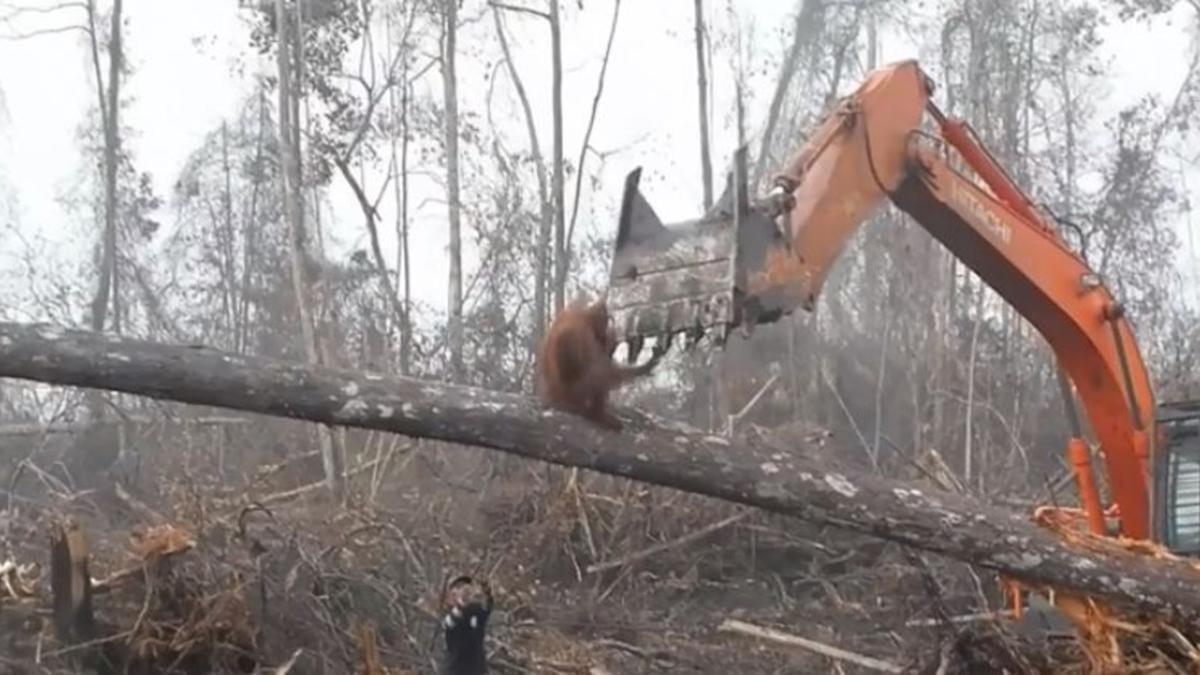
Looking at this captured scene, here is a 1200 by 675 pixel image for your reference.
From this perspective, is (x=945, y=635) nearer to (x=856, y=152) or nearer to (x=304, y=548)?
(x=856, y=152)

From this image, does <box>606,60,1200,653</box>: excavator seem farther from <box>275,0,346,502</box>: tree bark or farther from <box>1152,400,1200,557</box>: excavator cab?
<box>275,0,346,502</box>: tree bark

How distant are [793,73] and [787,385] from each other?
6213 millimetres

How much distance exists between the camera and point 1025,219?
25.1 feet

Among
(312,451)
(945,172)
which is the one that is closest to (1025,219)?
(945,172)

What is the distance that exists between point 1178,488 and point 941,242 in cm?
171

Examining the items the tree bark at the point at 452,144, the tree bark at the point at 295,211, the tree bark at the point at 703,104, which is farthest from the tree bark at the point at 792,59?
the tree bark at the point at 295,211

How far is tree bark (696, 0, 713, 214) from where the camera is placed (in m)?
25.8

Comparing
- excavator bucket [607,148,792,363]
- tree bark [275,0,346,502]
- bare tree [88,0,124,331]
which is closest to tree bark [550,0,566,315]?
tree bark [275,0,346,502]

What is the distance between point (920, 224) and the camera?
24.6ft

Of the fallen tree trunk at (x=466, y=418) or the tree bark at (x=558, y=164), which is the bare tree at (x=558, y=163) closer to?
the tree bark at (x=558, y=164)

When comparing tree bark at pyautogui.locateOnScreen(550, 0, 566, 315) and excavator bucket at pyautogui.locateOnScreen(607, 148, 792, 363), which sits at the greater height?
tree bark at pyautogui.locateOnScreen(550, 0, 566, 315)

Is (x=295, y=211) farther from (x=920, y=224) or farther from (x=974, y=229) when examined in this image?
(x=974, y=229)

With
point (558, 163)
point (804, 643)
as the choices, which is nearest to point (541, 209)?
point (558, 163)

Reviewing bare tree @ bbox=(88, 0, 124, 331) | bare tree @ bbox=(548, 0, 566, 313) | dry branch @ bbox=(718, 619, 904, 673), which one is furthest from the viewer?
bare tree @ bbox=(88, 0, 124, 331)
